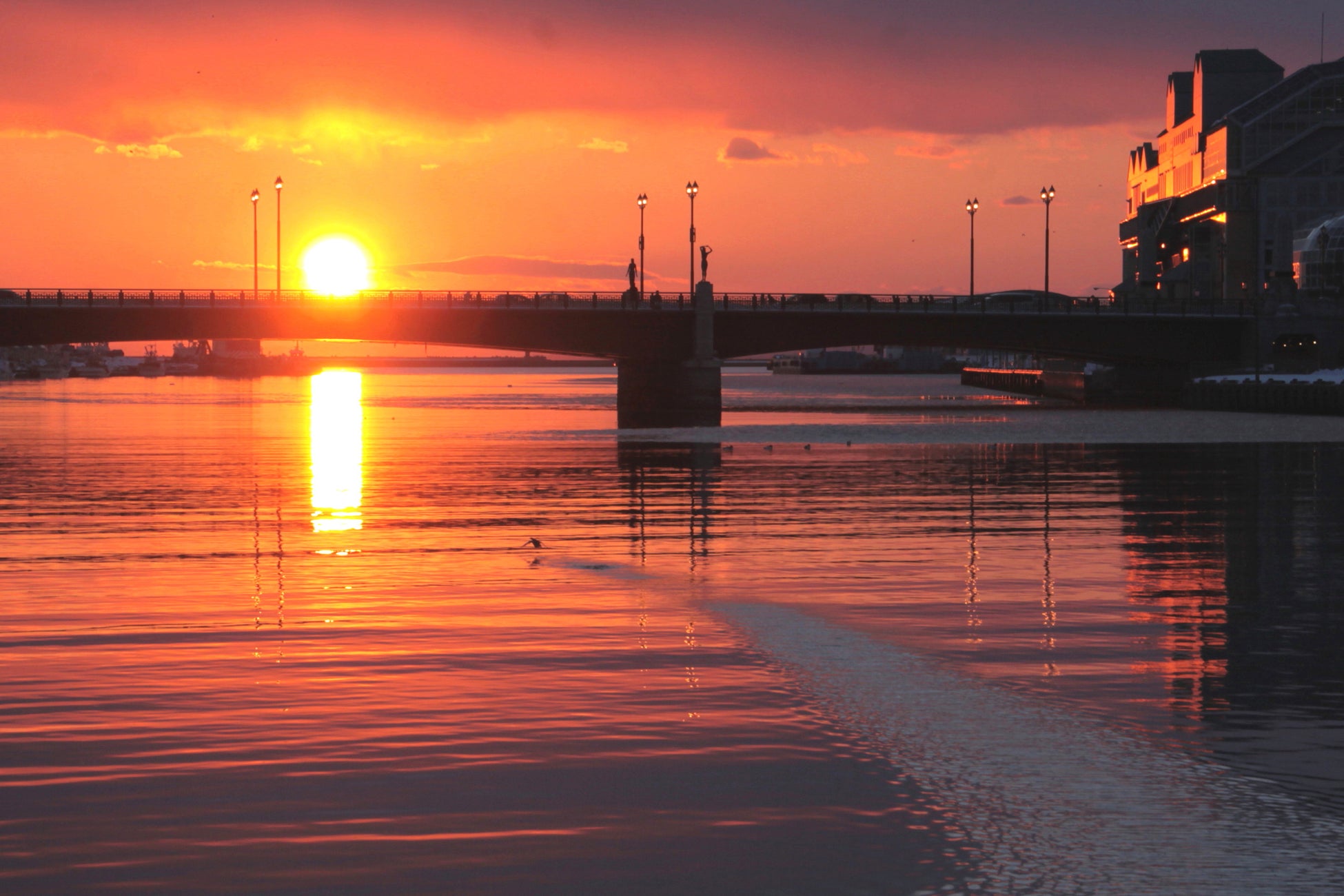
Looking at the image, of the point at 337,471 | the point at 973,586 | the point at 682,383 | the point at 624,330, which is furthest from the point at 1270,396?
the point at 973,586

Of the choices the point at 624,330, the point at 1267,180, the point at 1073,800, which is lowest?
the point at 1073,800

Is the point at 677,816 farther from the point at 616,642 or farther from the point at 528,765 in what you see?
the point at 616,642

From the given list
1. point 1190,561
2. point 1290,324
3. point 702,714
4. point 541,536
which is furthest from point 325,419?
point 702,714

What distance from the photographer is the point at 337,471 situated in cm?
5688

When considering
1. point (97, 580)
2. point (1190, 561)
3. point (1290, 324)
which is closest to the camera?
point (97, 580)

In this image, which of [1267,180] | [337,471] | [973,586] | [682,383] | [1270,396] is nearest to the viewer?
[973,586]

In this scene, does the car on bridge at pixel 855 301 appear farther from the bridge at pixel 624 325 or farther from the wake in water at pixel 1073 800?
the wake in water at pixel 1073 800

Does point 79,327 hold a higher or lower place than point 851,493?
higher

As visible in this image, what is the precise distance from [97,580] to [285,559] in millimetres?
4081

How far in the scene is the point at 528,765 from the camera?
43.2ft

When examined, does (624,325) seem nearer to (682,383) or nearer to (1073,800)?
(682,383)

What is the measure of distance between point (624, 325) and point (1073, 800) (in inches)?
3835

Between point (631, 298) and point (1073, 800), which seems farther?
point (631, 298)

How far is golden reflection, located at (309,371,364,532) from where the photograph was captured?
37.7m
